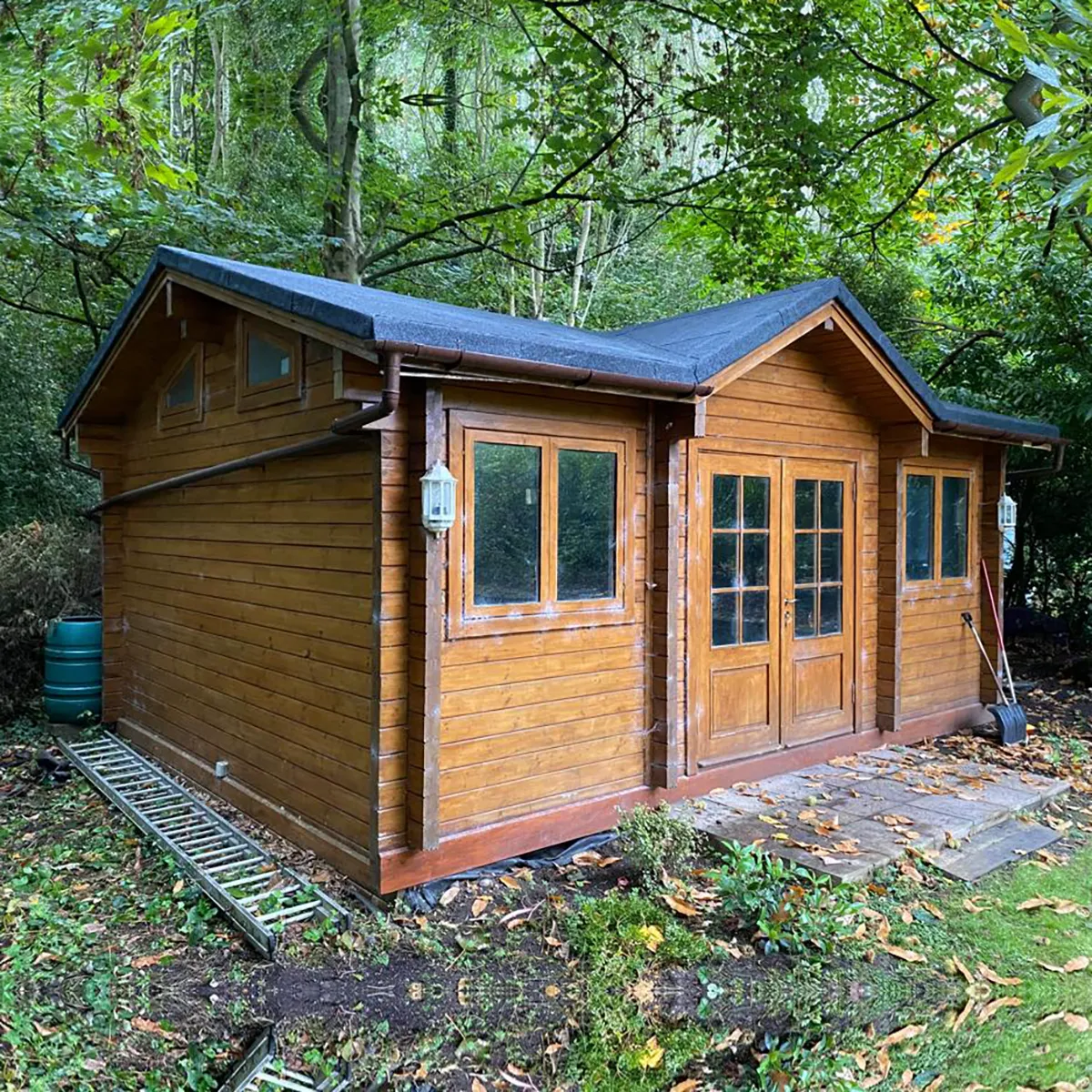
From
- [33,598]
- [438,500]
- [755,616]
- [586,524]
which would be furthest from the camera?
[33,598]

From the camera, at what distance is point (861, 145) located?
34.2 ft

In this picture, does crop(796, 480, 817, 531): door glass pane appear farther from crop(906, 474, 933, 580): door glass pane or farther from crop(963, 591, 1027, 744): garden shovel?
crop(963, 591, 1027, 744): garden shovel

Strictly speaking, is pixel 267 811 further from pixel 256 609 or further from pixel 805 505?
pixel 805 505

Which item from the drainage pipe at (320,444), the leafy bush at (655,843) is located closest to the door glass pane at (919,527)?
the leafy bush at (655,843)

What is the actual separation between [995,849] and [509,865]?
2.64 metres

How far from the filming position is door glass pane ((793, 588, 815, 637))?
5.74 meters

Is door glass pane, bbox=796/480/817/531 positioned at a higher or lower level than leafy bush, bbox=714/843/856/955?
higher

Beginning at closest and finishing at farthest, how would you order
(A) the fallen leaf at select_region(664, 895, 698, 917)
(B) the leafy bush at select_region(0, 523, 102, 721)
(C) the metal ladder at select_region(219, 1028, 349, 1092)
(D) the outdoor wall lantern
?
(C) the metal ladder at select_region(219, 1028, 349, 1092), (D) the outdoor wall lantern, (A) the fallen leaf at select_region(664, 895, 698, 917), (B) the leafy bush at select_region(0, 523, 102, 721)

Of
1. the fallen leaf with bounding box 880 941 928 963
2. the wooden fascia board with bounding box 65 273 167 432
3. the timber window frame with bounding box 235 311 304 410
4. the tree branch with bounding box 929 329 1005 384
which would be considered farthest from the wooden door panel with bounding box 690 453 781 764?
the tree branch with bounding box 929 329 1005 384

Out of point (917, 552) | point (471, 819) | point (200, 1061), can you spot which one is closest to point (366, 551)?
point (471, 819)

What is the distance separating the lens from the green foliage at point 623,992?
288cm

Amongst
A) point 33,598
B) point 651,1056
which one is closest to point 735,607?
point 651,1056

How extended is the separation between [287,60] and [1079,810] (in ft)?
40.4

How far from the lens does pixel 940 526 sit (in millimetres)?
6738
